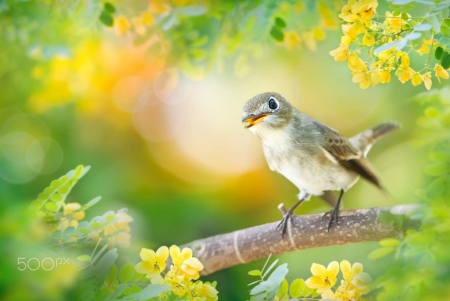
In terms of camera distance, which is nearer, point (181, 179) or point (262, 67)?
point (262, 67)

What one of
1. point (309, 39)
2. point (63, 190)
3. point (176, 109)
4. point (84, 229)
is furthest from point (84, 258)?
point (176, 109)

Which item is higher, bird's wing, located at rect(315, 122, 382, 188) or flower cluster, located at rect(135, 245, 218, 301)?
bird's wing, located at rect(315, 122, 382, 188)

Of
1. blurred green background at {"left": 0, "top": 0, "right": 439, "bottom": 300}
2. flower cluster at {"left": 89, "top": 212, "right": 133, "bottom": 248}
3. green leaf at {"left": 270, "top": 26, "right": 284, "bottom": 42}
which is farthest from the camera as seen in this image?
blurred green background at {"left": 0, "top": 0, "right": 439, "bottom": 300}

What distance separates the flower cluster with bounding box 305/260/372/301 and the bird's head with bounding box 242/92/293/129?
328 mm

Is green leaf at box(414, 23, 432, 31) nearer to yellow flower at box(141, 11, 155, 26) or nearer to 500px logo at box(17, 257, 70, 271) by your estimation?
500px logo at box(17, 257, 70, 271)

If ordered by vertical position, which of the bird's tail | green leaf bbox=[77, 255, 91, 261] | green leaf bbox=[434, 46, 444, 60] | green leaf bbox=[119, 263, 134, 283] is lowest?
green leaf bbox=[119, 263, 134, 283]

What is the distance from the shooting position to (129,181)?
7.55ft

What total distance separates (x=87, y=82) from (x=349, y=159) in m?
1.22

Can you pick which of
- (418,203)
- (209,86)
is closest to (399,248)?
(418,203)

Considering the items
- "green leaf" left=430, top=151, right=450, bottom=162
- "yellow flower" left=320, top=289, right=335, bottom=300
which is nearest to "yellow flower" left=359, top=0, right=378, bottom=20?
"green leaf" left=430, top=151, right=450, bottom=162

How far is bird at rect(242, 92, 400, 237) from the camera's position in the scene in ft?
4.16

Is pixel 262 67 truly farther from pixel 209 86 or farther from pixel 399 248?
pixel 399 248

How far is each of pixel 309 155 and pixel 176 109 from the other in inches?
45.3

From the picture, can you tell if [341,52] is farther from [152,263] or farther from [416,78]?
[152,263]
